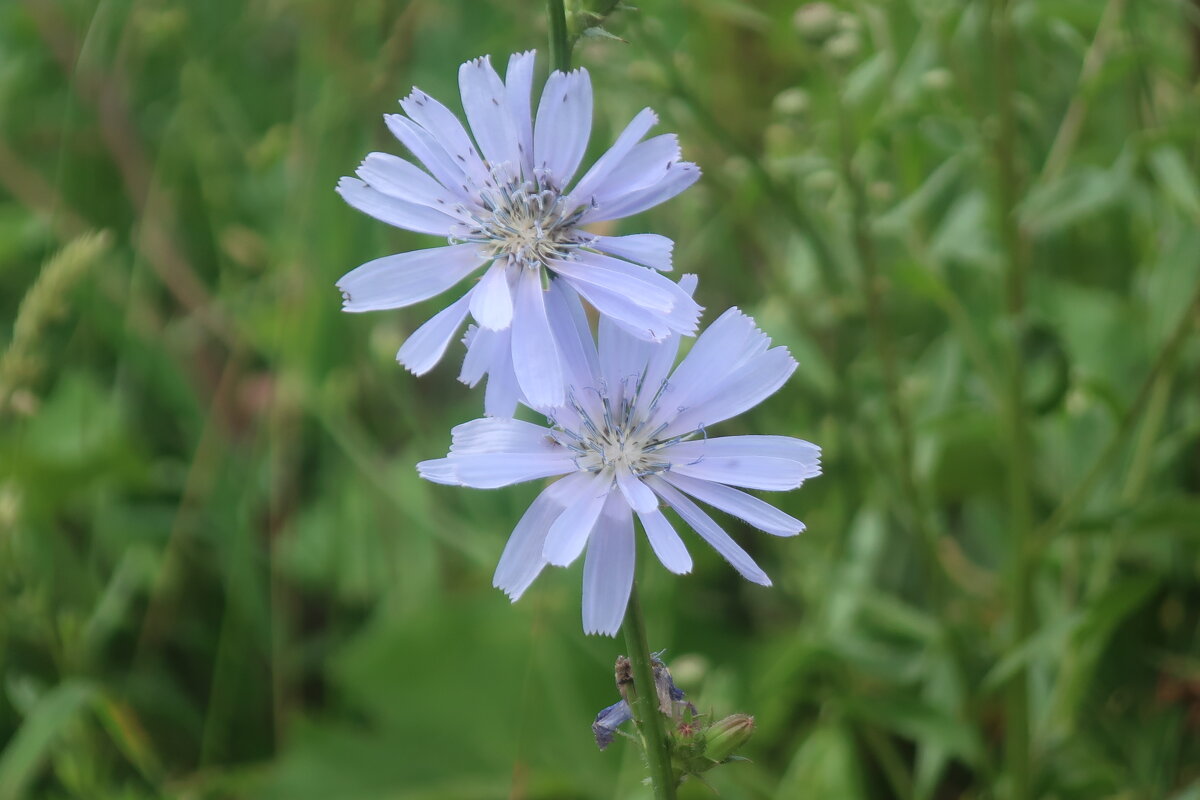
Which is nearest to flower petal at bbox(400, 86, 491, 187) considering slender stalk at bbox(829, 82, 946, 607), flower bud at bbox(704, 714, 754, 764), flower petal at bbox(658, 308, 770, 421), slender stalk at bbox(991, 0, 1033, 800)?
flower petal at bbox(658, 308, 770, 421)

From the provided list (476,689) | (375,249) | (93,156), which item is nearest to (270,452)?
(375,249)

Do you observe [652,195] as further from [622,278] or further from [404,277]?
[404,277]

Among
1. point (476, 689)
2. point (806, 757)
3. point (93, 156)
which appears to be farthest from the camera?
point (93, 156)

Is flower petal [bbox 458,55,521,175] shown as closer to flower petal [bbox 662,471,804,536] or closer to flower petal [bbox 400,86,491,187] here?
flower petal [bbox 400,86,491,187]

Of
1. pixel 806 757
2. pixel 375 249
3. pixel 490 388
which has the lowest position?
pixel 806 757

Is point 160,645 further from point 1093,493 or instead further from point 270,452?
point 1093,493
